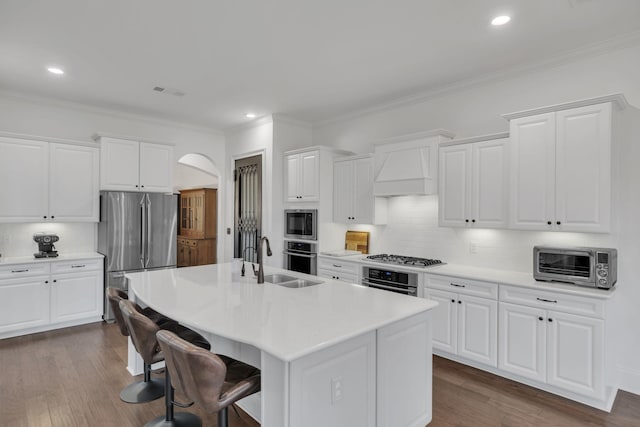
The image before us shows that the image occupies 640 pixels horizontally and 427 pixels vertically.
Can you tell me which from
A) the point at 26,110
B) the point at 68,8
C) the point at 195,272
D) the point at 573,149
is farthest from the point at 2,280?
the point at 573,149

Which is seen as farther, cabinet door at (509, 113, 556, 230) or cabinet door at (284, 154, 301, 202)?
cabinet door at (284, 154, 301, 202)

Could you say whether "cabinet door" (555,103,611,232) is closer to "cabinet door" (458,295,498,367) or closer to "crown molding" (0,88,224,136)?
"cabinet door" (458,295,498,367)

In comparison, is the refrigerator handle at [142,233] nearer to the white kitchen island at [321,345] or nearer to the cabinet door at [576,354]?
the white kitchen island at [321,345]

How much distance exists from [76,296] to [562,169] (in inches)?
219

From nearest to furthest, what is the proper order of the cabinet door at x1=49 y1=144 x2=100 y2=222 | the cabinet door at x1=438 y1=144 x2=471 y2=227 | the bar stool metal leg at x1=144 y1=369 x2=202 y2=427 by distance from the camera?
the bar stool metal leg at x1=144 y1=369 x2=202 y2=427
the cabinet door at x1=438 y1=144 x2=471 y2=227
the cabinet door at x1=49 y1=144 x2=100 y2=222

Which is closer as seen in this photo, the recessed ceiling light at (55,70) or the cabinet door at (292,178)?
the recessed ceiling light at (55,70)

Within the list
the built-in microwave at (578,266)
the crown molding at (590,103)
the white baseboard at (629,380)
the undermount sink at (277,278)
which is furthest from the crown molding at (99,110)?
the white baseboard at (629,380)

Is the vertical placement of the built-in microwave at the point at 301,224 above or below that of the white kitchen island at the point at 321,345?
above

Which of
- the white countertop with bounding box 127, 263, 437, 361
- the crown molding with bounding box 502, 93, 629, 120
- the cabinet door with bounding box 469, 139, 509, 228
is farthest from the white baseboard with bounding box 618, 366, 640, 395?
the crown molding with bounding box 502, 93, 629, 120

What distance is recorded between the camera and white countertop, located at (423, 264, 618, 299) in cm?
272

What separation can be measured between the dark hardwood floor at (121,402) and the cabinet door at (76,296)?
75 cm

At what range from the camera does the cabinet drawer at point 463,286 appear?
322cm

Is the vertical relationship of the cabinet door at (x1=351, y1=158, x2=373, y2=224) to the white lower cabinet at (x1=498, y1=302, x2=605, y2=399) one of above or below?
above

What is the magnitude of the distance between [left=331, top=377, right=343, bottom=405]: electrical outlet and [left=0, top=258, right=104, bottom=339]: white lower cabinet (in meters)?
4.21
